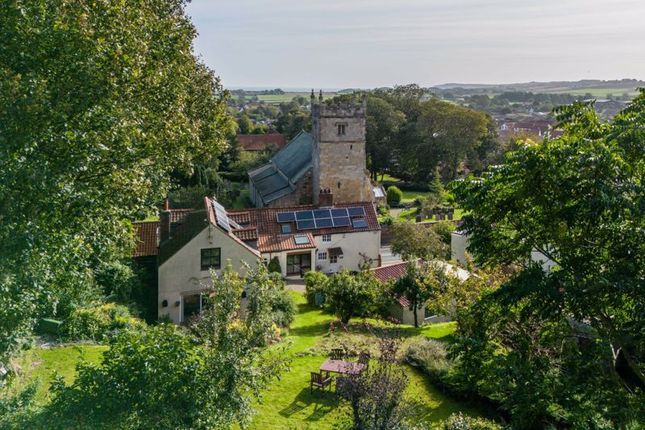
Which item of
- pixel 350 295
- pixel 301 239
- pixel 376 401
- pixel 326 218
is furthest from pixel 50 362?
pixel 326 218

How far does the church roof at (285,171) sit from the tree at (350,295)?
20913 millimetres

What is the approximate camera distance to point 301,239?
35.1 meters

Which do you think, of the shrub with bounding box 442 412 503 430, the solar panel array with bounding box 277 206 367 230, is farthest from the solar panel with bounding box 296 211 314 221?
the shrub with bounding box 442 412 503 430

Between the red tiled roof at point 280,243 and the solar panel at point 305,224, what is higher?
the solar panel at point 305,224

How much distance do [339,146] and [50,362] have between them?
3011 cm

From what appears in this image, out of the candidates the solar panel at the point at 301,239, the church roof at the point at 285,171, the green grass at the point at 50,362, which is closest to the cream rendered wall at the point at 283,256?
the solar panel at the point at 301,239

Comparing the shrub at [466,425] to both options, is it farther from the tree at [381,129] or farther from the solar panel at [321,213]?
the tree at [381,129]

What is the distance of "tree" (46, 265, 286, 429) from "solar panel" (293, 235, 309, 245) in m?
23.3

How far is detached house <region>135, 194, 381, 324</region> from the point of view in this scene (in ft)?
83.5

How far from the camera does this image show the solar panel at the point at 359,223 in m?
37.3

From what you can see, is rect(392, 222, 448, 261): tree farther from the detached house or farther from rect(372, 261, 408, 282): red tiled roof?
rect(372, 261, 408, 282): red tiled roof

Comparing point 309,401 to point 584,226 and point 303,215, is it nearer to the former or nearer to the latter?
point 584,226

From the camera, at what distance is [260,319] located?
11539 millimetres

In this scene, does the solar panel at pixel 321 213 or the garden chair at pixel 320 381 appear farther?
the solar panel at pixel 321 213
